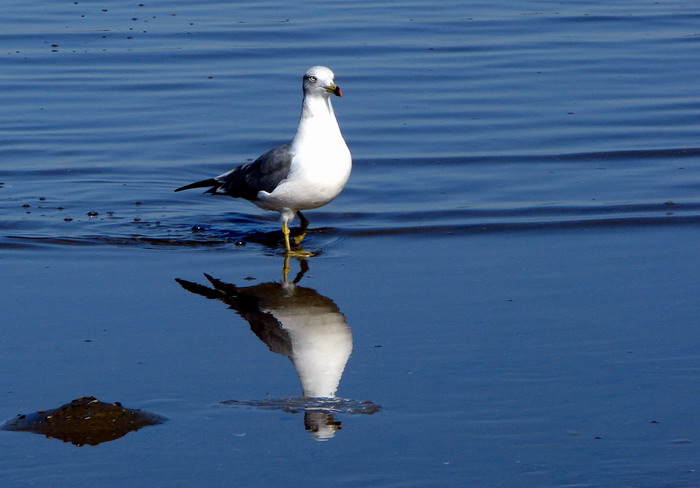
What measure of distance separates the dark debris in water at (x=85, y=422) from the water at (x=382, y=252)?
3.2 inches

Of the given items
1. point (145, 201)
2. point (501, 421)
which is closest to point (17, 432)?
point (501, 421)

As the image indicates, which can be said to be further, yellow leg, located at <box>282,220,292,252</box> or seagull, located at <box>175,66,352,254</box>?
yellow leg, located at <box>282,220,292,252</box>

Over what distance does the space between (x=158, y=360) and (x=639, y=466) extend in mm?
2404

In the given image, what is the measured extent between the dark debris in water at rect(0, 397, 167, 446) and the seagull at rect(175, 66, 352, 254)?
3296mm

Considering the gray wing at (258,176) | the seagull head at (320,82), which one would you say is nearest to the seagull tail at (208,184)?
the gray wing at (258,176)

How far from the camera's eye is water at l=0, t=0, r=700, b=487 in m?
4.90

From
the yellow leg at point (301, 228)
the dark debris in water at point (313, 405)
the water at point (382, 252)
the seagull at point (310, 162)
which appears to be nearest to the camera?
the water at point (382, 252)

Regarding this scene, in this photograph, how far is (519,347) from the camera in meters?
6.06

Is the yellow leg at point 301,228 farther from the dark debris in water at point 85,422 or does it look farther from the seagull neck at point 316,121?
the dark debris in water at point 85,422

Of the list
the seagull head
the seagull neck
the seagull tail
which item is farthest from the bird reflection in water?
the seagull tail

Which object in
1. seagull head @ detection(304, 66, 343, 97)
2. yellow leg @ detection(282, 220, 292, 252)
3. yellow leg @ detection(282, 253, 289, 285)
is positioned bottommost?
yellow leg @ detection(282, 253, 289, 285)

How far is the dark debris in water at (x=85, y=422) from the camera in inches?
197

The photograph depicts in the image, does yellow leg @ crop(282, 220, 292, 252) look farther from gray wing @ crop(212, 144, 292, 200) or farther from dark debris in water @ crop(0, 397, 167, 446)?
dark debris in water @ crop(0, 397, 167, 446)

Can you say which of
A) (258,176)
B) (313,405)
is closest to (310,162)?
(258,176)
